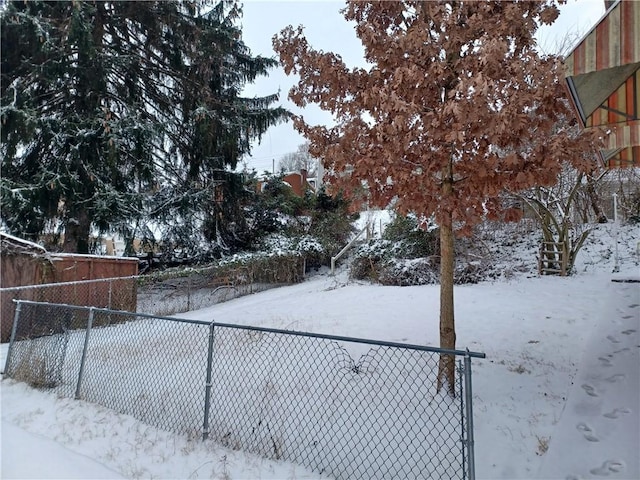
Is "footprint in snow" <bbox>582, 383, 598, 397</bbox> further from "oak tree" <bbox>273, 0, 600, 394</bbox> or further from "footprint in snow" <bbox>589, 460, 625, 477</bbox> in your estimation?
"oak tree" <bbox>273, 0, 600, 394</bbox>

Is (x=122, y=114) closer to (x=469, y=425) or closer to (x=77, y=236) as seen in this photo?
(x=77, y=236)

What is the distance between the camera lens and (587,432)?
10.2 ft

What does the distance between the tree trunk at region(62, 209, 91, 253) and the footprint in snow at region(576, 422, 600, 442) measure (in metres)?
11.4

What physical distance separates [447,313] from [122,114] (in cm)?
1111

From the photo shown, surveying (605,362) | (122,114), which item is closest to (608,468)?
(605,362)

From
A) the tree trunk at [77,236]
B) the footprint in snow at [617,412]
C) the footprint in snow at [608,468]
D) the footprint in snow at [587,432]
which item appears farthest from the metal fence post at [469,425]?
the tree trunk at [77,236]

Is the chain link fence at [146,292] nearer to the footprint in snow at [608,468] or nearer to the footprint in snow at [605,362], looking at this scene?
the footprint in snow at [608,468]

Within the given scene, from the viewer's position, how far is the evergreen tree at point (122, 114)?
31.9 ft

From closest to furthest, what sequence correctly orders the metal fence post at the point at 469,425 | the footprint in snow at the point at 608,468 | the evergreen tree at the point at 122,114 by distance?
the metal fence post at the point at 469,425 → the footprint in snow at the point at 608,468 → the evergreen tree at the point at 122,114

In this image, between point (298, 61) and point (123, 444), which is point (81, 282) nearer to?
point (123, 444)

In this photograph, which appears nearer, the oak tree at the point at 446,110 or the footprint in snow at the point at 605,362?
the oak tree at the point at 446,110

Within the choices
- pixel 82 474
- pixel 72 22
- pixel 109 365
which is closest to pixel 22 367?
pixel 109 365

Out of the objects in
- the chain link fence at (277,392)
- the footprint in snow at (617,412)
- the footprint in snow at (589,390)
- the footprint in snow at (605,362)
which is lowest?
the chain link fence at (277,392)

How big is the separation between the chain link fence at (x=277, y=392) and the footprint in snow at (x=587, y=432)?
94cm
